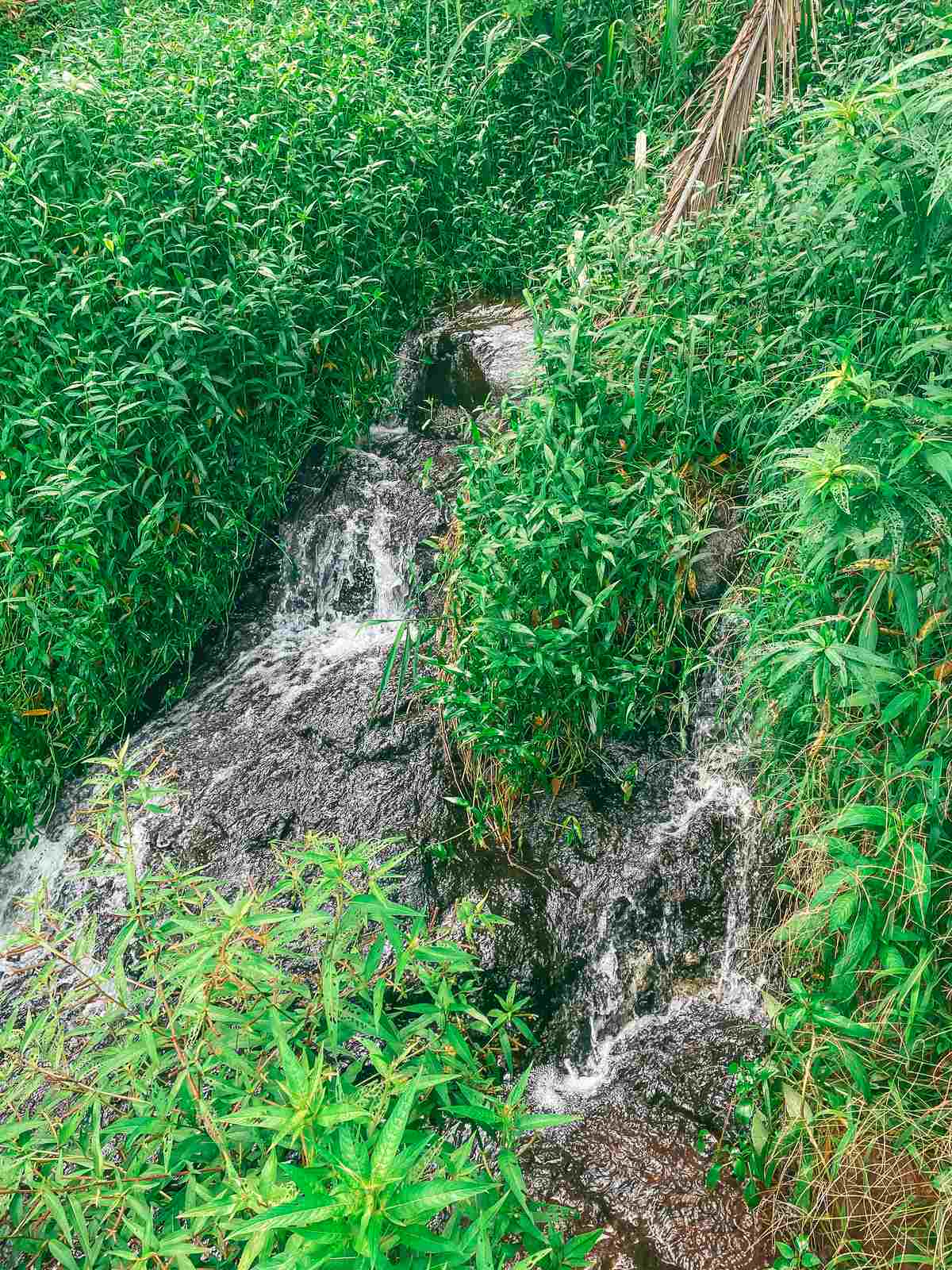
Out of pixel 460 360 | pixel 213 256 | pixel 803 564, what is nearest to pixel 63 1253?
pixel 803 564

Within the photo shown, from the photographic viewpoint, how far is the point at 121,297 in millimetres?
3957

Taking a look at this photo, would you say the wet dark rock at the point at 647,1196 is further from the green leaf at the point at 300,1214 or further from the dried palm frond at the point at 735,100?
the dried palm frond at the point at 735,100

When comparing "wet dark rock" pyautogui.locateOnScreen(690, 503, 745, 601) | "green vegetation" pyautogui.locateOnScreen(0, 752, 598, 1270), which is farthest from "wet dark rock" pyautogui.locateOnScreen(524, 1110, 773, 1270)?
"wet dark rock" pyautogui.locateOnScreen(690, 503, 745, 601)

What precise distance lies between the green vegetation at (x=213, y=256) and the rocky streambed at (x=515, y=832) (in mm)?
337

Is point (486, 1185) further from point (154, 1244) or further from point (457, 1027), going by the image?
point (457, 1027)

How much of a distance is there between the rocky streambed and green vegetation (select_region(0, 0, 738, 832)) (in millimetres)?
337

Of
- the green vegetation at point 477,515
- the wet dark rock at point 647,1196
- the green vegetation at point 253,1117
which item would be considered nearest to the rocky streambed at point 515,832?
the wet dark rock at point 647,1196

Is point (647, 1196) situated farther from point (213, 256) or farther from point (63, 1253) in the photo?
point (213, 256)

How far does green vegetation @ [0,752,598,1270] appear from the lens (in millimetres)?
1168

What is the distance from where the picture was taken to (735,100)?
366 cm

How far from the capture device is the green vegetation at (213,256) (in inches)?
151

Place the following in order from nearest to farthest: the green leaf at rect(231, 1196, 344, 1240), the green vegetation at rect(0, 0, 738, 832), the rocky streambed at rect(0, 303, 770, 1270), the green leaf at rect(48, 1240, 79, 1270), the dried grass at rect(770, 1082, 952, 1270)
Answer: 1. the green leaf at rect(231, 1196, 344, 1240)
2. the green leaf at rect(48, 1240, 79, 1270)
3. the dried grass at rect(770, 1082, 952, 1270)
4. the rocky streambed at rect(0, 303, 770, 1270)
5. the green vegetation at rect(0, 0, 738, 832)

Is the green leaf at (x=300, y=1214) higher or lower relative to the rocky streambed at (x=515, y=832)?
higher

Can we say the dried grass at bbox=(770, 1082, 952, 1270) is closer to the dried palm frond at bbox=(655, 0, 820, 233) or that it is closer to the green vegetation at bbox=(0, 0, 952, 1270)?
the green vegetation at bbox=(0, 0, 952, 1270)
